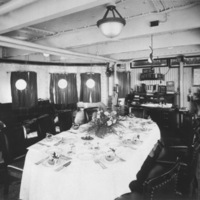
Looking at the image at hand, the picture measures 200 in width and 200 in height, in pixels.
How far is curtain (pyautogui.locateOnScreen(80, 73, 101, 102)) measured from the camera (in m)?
8.54

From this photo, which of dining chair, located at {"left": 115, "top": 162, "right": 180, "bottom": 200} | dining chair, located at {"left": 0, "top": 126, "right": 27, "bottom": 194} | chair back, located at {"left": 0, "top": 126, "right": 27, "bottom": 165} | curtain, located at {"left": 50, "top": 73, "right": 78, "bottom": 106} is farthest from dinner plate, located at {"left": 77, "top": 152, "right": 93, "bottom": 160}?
curtain, located at {"left": 50, "top": 73, "right": 78, "bottom": 106}

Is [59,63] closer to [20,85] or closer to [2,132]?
[20,85]

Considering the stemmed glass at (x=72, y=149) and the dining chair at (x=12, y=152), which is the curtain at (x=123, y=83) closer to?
the dining chair at (x=12, y=152)

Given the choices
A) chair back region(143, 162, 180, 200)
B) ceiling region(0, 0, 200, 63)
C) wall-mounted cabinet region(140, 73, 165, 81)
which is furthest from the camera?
wall-mounted cabinet region(140, 73, 165, 81)

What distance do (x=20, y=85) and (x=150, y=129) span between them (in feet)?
15.0

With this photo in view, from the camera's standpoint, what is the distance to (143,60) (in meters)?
8.49

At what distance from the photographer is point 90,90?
8594 millimetres

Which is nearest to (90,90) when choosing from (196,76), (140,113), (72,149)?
(140,113)

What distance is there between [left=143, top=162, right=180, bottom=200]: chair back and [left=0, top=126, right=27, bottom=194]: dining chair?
2.04m

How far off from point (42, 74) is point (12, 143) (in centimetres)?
512

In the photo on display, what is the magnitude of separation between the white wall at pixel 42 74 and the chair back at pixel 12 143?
3.99 meters

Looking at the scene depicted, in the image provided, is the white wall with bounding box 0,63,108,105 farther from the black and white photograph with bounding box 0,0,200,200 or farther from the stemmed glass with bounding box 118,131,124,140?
the stemmed glass with bounding box 118,131,124,140

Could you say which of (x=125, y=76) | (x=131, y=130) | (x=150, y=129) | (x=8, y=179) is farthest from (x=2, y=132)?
(x=125, y=76)

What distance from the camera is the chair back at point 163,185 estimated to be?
1743 mm
